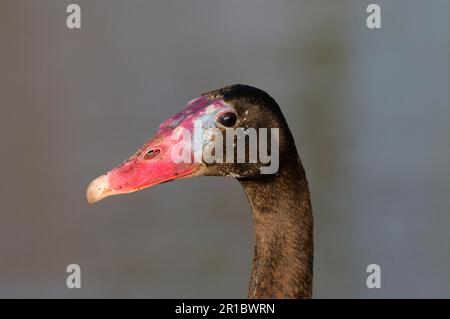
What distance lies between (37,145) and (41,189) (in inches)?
26.5

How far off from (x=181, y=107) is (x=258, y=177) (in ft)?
16.8

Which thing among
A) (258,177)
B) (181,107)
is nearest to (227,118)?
(258,177)

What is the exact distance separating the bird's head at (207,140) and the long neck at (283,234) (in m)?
0.12

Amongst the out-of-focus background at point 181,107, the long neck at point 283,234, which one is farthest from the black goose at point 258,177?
the out-of-focus background at point 181,107

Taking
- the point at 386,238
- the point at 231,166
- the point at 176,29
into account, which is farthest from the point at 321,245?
the point at 231,166

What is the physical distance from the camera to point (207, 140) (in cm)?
436

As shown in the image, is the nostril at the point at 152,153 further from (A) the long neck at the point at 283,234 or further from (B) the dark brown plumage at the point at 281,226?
(A) the long neck at the point at 283,234

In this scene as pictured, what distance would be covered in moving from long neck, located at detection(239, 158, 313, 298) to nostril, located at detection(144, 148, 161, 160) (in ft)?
1.22

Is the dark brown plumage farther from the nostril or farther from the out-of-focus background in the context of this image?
the out-of-focus background

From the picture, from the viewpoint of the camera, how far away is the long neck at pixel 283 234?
4445 mm

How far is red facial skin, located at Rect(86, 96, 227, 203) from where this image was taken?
430cm

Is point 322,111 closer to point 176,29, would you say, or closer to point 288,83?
point 288,83

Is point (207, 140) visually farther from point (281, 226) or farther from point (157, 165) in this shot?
point (281, 226)

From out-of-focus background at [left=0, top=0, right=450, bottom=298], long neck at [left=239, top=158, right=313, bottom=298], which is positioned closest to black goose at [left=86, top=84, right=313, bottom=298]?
long neck at [left=239, top=158, right=313, bottom=298]
